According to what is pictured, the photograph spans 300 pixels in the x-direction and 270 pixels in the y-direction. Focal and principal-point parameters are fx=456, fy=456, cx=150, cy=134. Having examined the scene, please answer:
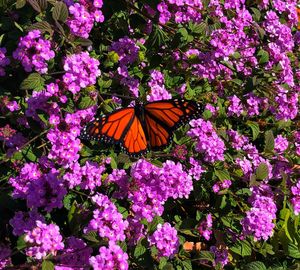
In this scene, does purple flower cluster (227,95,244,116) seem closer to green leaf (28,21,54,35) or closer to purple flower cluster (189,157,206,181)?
purple flower cluster (189,157,206,181)

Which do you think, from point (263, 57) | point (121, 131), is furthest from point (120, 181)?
point (263, 57)

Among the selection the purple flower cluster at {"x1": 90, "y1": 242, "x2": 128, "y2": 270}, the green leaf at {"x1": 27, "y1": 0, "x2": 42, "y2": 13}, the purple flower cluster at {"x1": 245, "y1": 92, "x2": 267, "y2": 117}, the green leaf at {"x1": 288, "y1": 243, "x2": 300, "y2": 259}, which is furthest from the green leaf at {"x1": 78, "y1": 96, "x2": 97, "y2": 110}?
the green leaf at {"x1": 288, "y1": 243, "x2": 300, "y2": 259}

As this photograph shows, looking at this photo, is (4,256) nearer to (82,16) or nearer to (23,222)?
(23,222)

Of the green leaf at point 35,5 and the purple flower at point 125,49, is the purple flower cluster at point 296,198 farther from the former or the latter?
the green leaf at point 35,5

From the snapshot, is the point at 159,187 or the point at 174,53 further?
the point at 174,53

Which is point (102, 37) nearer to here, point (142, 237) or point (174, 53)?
point (174, 53)

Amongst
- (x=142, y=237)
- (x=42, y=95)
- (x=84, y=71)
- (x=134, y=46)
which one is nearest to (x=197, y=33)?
(x=134, y=46)

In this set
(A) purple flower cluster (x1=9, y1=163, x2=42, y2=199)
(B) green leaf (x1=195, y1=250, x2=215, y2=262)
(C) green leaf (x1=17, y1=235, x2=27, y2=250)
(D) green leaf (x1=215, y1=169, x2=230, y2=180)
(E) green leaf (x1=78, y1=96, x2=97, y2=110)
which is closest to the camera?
(C) green leaf (x1=17, y1=235, x2=27, y2=250)
